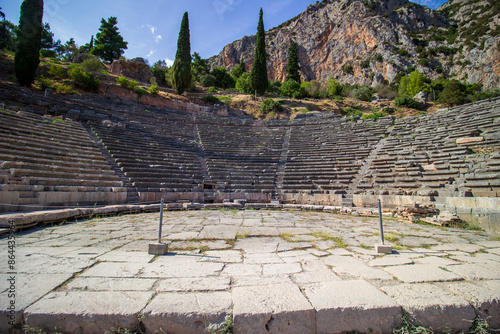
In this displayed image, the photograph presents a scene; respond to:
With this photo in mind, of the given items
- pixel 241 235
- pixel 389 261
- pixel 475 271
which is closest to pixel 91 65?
pixel 241 235

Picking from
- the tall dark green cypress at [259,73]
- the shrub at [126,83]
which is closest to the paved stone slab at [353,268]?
the shrub at [126,83]

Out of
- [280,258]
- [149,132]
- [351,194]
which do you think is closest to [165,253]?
[280,258]

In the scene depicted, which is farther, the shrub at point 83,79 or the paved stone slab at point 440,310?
the shrub at point 83,79

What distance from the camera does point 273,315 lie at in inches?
57.6

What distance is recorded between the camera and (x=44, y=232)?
4.09 m

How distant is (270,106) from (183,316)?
23.0 m

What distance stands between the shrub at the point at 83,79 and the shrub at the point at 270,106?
1529 cm

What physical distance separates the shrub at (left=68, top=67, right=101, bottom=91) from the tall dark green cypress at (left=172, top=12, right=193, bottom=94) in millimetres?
7910

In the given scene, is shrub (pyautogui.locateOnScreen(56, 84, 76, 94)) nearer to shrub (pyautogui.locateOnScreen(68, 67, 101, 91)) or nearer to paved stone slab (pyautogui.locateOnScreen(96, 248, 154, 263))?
shrub (pyautogui.locateOnScreen(68, 67, 101, 91))

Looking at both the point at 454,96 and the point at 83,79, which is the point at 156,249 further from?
the point at 454,96

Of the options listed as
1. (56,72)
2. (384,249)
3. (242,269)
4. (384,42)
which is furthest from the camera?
(384,42)

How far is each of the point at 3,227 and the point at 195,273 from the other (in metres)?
4.22

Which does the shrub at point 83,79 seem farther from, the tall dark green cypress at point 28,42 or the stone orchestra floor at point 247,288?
the stone orchestra floor at point 247,288

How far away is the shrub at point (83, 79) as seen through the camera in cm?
1672
